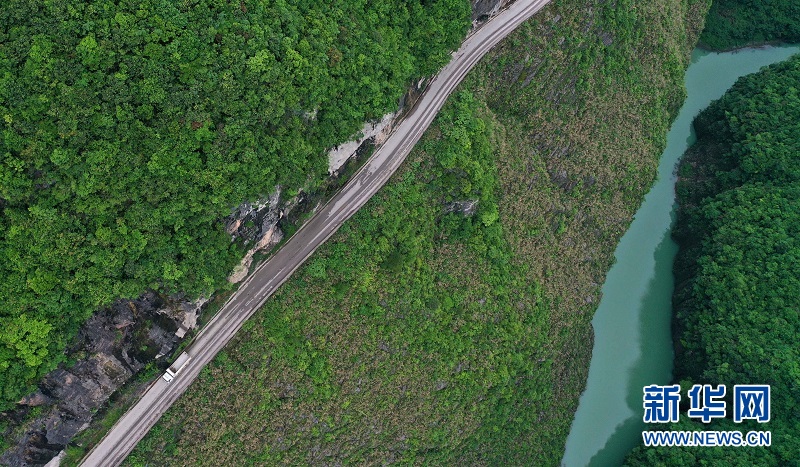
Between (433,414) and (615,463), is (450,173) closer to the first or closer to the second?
(433,414)

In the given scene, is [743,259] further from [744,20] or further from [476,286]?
[744,20]

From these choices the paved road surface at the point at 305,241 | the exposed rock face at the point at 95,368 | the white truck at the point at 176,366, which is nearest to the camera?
the exposed rock face at the point at 95,368

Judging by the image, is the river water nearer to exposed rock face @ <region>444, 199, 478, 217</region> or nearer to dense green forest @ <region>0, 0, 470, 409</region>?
exposed rock face @ <region>444, 199, 478, 217</region>

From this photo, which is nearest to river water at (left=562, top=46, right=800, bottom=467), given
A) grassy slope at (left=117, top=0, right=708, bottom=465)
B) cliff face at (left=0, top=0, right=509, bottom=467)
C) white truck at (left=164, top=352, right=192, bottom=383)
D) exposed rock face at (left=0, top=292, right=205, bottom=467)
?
grassy slope at (left=117, top=0, right=708, bottom=465)

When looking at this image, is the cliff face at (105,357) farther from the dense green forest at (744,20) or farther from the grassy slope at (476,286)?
the dense green forest at (744,20)

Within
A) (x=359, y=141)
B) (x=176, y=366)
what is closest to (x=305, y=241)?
(x=359, y=141)

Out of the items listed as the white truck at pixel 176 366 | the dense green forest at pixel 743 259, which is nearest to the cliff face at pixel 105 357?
the white truck at pixel 176 366

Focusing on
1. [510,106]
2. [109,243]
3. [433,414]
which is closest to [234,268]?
[109,243]
